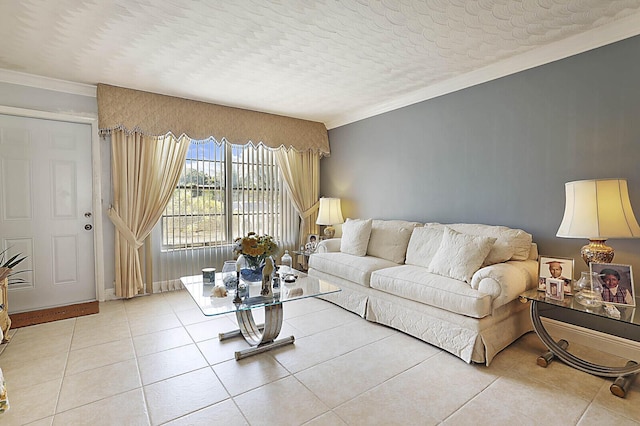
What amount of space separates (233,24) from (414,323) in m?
2.85

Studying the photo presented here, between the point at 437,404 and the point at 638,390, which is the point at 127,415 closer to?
the point at 437,404

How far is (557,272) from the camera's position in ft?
7.79

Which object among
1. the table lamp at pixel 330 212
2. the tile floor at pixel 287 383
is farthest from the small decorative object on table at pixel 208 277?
the table lamp at pixel 330 212

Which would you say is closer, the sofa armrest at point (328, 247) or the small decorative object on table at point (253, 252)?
the small decorative object on table at point (253, 252)

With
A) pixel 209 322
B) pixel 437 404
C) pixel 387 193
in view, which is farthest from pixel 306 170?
pixel 437 404

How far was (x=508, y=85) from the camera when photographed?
9.98ft

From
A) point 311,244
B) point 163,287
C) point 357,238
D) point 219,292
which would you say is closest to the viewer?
point 219,292

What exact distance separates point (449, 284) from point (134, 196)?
3633 millimetres

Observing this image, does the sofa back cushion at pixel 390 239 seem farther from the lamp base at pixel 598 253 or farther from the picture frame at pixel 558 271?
the lamp base at pixel 598 253

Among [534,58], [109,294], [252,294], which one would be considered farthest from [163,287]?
[534,58]

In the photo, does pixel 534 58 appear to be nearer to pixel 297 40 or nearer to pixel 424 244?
pixel 424 244

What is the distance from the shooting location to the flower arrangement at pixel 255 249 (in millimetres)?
2535

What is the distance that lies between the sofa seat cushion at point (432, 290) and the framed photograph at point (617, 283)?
0.75 metres

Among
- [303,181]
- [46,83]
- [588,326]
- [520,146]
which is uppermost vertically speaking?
[46,83]
